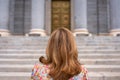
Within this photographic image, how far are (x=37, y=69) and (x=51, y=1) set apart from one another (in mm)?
20222

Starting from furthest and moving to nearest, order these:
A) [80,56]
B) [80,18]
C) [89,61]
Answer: [80,18], [80,56], [89,61]

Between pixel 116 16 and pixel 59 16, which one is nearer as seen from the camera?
pixel 116 16

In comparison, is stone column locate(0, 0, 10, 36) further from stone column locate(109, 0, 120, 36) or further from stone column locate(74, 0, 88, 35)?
stone column locate(109, 0, 120, 36)

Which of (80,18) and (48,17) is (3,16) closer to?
(48,17)

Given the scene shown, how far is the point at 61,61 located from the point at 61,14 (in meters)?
20.0

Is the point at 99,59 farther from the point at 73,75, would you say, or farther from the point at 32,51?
the point at 73,75

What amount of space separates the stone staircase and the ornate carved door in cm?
824

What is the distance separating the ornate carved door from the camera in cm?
2194

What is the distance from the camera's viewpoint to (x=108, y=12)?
2172 centimetres

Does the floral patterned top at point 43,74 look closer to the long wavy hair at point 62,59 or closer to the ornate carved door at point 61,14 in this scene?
the long wavy hair at point 62,59

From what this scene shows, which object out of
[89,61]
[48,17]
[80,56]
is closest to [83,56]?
[80,56]

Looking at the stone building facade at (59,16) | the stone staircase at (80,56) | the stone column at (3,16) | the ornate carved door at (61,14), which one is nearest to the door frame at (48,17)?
the stone building facade at (59,16)

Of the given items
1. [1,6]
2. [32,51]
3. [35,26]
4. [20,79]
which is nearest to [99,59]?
[32,51]

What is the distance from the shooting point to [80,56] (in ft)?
32.6
